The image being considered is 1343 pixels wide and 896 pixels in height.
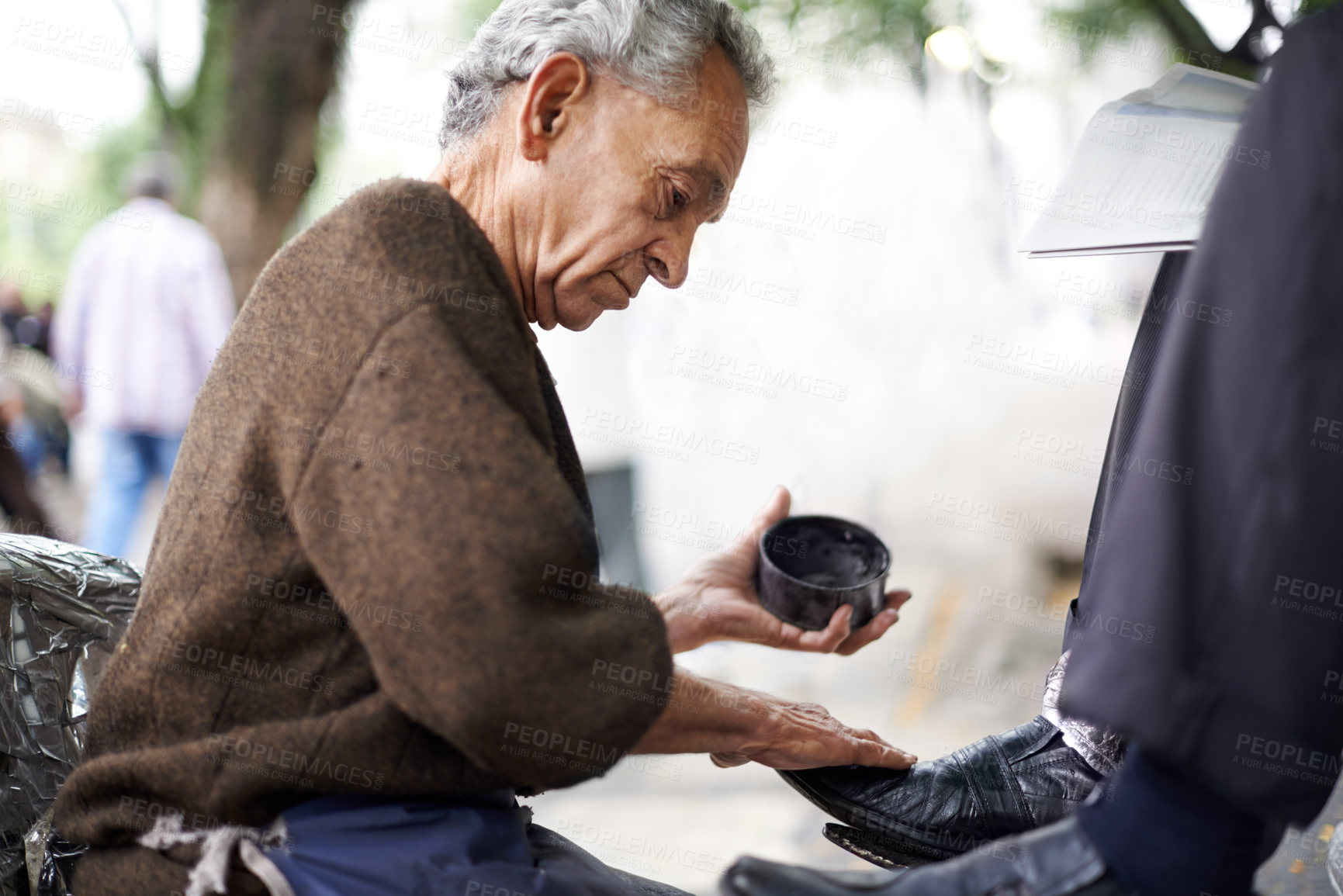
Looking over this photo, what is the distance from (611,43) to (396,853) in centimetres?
105

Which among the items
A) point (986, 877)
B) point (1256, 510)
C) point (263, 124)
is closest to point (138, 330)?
point (263, 124)

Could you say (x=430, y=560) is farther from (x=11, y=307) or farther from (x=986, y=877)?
(x=11, y=307)

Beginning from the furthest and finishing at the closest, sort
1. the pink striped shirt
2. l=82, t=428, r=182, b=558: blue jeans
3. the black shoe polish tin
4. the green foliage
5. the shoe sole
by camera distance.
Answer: the green foliage → l=82, t=428, r=182, b=558: blue jeans → the pink striped shirt → the black shoe polish tin → the shoe sole

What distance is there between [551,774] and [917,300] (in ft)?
17.4

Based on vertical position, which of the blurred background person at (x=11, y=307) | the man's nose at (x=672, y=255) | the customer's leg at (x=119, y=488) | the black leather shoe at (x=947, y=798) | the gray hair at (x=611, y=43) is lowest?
the blurred background person at (x=11, y=307)

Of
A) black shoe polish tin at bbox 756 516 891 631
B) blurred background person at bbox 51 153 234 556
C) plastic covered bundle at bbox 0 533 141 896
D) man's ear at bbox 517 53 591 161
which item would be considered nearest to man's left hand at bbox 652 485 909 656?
black shoe polish tin at bbox 756 516 891 631

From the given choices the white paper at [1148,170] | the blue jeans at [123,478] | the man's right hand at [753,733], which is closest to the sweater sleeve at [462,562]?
the man's right hand at [753,733]

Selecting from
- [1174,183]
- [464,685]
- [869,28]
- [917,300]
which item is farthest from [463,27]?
[464,685]

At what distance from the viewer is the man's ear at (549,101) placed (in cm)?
128

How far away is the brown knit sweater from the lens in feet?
3.00

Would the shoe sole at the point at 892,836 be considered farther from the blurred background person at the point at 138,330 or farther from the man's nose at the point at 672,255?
the blurred background person at the point at 138,330

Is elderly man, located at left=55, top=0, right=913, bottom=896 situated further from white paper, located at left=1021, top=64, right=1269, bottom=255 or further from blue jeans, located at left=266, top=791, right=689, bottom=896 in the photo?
white paper, located at left=1021, top=64, right=1269, bottom=255

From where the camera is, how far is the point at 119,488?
13.9 ft

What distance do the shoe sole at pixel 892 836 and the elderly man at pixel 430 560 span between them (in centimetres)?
7
